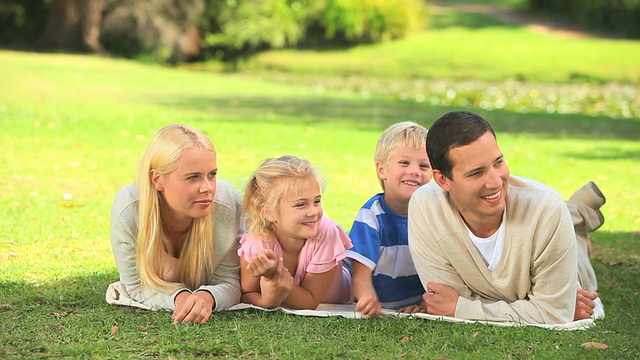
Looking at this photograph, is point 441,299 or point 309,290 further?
point 309,290

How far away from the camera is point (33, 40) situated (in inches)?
1233

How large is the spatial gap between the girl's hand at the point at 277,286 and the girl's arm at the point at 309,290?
0.27 feet

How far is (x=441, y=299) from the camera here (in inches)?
184

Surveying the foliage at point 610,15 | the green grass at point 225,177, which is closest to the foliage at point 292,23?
the foliage at point 610,15

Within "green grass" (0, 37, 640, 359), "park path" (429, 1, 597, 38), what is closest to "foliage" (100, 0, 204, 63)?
"green grass" (0, 37, 640, 359)

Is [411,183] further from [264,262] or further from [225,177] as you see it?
[225,177]

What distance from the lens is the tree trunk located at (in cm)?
2877

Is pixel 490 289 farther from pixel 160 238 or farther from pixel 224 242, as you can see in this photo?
pixel 160 238

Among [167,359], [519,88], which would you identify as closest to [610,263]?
[167,359]

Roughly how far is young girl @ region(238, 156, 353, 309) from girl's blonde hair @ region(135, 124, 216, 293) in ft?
0.71

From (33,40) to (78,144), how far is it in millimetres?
22253

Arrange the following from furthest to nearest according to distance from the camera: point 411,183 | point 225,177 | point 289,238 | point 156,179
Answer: point 225,177 < point 411,183 < point 289,238 < point 156,179

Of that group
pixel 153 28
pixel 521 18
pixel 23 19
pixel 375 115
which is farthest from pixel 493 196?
pixel 521 18

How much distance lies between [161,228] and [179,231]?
0.45 feet
